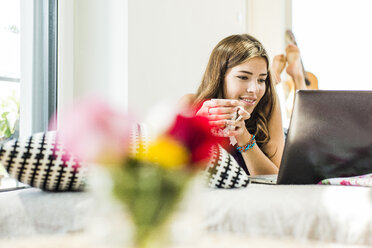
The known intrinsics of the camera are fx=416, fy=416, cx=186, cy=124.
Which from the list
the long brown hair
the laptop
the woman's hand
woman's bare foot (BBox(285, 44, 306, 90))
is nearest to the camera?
the laptop

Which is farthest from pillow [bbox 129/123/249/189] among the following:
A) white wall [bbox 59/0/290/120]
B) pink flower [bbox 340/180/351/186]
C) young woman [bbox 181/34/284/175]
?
white wall [bbox 59/0/290/120]

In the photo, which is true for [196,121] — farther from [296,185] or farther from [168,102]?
[296,185]

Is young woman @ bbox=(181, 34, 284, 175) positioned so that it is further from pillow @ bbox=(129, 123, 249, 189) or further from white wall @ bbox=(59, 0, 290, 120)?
pillow @ bbox=(129, 123, 249, 189)

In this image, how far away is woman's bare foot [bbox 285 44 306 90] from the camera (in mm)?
3326

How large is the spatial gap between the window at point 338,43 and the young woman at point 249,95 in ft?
6.56

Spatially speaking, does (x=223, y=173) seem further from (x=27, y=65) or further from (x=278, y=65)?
(x=278, y=65)

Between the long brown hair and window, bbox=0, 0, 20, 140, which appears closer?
window, bbox=0, 0, 20, 140

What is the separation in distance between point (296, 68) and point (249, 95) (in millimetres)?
1973

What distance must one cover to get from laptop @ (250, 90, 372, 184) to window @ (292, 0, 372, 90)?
271 cm

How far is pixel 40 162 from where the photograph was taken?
76 centimetres

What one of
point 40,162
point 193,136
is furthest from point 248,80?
point 193,136

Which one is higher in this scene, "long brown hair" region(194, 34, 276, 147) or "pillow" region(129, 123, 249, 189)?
"long brown hair" region(194, 34, 276, 147)

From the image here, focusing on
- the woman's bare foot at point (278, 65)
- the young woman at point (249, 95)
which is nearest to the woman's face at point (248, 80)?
the young woman at point (249, 95)

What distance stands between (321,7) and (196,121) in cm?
357
